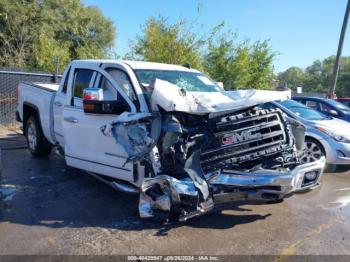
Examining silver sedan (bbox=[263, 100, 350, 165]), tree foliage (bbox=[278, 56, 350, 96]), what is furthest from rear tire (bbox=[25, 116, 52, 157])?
tree foliage (bbox=[278, 56, 350, 96])

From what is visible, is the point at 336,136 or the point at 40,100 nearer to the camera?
the point at 40,100

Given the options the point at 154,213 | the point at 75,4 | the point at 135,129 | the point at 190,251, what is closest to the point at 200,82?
the point at 135,129

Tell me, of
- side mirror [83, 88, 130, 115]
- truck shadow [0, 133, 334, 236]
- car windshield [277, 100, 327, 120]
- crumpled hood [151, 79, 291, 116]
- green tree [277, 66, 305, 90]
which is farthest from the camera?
green tree [277, 66, 305, 90]

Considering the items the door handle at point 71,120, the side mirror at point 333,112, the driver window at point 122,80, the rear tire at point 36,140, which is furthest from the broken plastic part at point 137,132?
the side mirror at point 333,112

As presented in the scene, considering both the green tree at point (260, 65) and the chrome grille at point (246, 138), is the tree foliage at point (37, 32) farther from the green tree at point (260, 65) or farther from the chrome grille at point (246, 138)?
the chrome grille at point (246, 138)

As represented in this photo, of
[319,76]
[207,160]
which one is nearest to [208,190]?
[207,160]

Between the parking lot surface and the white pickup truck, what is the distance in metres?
0.33

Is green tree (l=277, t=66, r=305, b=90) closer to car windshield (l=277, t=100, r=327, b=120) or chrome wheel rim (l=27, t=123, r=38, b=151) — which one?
car windshield (l=277, t=100, r=327, b=120)

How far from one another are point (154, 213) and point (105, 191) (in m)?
1.82

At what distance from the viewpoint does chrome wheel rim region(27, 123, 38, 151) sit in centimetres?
785

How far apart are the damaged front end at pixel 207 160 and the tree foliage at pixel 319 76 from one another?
76440 millimetres

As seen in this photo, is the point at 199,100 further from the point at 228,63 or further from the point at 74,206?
the point at 228,63

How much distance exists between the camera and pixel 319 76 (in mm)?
98125

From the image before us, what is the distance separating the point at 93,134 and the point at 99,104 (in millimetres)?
575
